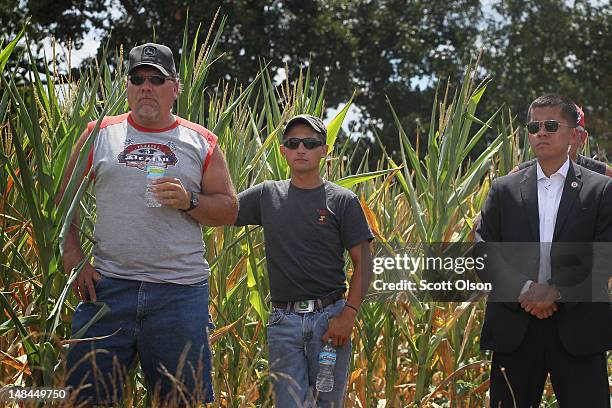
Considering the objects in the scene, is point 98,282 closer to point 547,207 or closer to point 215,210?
point 215,210

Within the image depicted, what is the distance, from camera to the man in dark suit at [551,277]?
10.3 feet

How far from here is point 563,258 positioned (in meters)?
3.18

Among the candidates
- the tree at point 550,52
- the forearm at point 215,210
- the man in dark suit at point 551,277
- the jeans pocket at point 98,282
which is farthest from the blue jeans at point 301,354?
the tree at point 550,52

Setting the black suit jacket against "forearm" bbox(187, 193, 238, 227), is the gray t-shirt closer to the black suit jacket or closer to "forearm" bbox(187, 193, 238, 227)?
"forearm" bbox(187, 193, 238, 227)

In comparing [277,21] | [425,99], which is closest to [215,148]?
[277,21]

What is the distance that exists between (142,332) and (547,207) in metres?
1.41

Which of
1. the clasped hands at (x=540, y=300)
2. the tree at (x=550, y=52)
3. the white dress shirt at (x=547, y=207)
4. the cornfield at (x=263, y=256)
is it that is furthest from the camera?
the tree at (x=550, y=52)

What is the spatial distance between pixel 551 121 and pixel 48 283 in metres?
1.70

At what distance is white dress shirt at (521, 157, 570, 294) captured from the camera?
3.21 meters

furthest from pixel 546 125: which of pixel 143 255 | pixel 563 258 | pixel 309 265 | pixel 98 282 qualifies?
pixel 98 282

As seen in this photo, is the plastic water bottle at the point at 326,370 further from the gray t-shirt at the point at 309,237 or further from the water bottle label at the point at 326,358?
the gray t-shirt at the point at 309,237

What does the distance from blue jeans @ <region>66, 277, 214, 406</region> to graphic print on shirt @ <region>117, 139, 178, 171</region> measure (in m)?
0.36

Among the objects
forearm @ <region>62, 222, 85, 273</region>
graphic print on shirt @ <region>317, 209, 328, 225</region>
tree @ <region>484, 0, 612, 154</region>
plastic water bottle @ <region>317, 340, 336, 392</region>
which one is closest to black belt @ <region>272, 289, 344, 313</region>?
plastic water bottle @ <region>317, 340, 336, 392</region>

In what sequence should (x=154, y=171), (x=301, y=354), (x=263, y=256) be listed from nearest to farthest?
1. (x=154, y=171)
2. (x=301, y=354)
3. (x=263, y=256)
